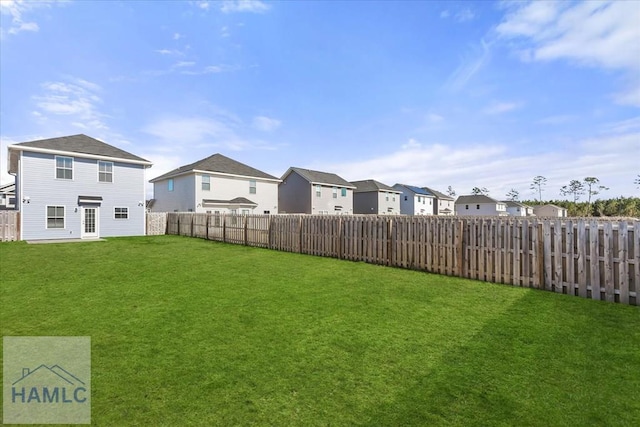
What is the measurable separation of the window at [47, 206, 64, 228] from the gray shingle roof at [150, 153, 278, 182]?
32.6 feet

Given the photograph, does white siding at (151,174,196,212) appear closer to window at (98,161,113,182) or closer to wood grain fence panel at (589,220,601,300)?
window at (98,161,113,182)

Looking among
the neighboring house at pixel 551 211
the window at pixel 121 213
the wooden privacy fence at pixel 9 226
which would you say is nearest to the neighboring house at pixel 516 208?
the neighboring house at pixel 551 211

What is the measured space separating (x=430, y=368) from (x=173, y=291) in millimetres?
6061

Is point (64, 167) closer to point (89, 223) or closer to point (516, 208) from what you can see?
point (89, 223)

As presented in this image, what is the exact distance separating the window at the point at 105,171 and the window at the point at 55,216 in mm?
3320

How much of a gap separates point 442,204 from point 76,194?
63.8 meters

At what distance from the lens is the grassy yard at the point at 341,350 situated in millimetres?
2680

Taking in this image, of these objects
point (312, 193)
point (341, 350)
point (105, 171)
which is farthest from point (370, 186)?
point (341, 350)

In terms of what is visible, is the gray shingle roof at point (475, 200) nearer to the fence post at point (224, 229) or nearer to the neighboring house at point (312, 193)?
the neighboring house at point (312, 193)

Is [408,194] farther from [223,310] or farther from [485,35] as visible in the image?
[223,310]

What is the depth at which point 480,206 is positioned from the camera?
220 ft

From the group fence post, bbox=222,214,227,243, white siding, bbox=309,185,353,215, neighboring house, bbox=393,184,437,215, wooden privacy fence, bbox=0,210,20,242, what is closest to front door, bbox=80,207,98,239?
wooden privacy fence, bbox=0,210,20,242

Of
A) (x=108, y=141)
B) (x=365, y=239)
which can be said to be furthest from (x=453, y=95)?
(x=108, y=141)

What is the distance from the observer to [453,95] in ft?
53.3
